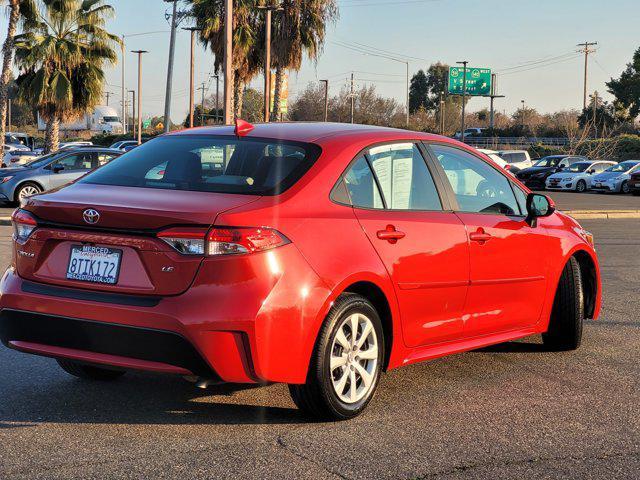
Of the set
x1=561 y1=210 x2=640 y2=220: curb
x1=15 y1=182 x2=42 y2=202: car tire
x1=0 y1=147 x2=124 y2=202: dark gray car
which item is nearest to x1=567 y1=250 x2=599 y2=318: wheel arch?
x1=0 y1=147 x2=124 y2=202: dark gray car

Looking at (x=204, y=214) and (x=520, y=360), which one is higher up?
(x=204, y=214)

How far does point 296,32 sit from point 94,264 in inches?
1507

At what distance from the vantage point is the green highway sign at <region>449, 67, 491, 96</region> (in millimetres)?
78500

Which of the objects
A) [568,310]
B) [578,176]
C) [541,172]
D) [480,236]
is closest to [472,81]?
[541,172]

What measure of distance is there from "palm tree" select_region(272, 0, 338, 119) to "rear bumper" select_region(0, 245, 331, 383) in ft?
125

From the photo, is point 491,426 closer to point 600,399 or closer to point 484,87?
point 600,399

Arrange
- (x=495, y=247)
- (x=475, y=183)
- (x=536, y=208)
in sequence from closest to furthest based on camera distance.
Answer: (x=495, y=247), (x=475, y=183), (x=536, y=208)

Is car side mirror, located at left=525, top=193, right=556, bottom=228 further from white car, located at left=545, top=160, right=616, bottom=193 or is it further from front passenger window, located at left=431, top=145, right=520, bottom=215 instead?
white car, located at left=545, top=160, right=616, bottom=193

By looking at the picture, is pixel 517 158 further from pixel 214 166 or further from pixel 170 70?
pixel 214 166

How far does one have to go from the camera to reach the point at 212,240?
184 inches

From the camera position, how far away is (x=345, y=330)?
5.18 meters

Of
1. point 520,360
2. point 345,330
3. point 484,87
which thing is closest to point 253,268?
point 345,330

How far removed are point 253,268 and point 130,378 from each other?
1.89 m

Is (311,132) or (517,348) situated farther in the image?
(517,348)
